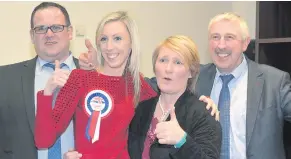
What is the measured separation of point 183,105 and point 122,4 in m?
1.86

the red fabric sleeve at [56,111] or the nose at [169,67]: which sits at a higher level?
the nose at [169,67]

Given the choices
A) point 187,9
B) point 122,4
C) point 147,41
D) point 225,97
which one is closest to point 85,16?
point 122,4

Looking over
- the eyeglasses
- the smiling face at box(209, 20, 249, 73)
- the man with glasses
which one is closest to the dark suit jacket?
the man with glasses

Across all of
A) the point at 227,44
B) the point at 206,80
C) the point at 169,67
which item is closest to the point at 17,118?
the point at 169,67

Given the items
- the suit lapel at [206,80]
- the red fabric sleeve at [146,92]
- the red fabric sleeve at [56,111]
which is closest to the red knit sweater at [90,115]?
the red fabric sleeve at [56,111]

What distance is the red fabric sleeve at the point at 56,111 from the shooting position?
5.50 ft

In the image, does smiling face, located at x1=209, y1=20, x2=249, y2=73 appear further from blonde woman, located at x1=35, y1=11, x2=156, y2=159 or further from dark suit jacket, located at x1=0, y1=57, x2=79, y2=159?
dark suit jacket, located at x1=0, y1=57, x2=79, y2=159

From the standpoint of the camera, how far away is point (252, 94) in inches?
86.2

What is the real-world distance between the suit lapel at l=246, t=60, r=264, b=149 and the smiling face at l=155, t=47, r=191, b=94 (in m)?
0.62

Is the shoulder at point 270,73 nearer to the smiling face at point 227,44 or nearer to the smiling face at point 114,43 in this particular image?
the smiling face at point 227,44

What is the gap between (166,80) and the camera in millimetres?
1660

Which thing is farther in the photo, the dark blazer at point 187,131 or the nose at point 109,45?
the nose at point 109,45

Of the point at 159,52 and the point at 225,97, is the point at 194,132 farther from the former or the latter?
the point at 225,97

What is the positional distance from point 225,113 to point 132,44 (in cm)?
70
